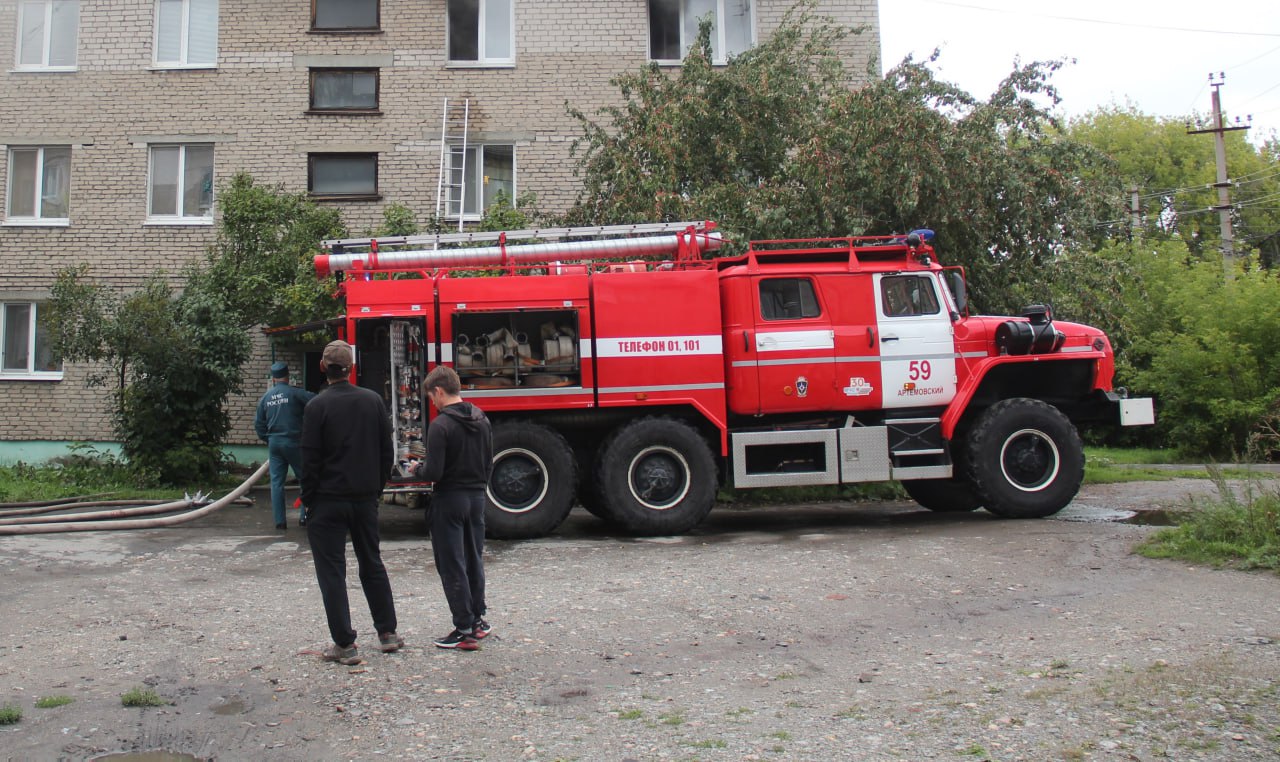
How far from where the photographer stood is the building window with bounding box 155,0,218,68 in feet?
59.3

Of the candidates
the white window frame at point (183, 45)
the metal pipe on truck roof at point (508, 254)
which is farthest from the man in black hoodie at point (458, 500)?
the white window frame at point (183, 45)

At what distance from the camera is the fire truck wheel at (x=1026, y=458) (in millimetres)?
10500

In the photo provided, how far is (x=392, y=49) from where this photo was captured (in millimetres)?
18109

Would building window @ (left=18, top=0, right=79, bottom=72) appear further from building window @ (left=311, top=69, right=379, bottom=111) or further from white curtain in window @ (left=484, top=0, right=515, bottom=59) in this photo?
white curtain in window @ (left=484, top=0, right=515, bottom=59)

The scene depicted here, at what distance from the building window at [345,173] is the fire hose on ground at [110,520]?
735 centimetres

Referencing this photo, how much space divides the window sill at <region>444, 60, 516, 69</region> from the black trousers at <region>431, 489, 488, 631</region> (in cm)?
1364

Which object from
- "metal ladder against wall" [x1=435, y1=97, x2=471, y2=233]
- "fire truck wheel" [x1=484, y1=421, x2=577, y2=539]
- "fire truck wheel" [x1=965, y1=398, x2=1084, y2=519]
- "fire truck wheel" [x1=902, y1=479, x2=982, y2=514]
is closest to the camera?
"fire truck wheel" [x1=484, y1=421, x2=577, y2=539]

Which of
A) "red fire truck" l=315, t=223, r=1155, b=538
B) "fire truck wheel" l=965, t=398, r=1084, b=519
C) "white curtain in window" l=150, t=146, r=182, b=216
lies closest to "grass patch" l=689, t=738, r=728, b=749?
"red fire truck" l=315, t=223, r=1155, b=538

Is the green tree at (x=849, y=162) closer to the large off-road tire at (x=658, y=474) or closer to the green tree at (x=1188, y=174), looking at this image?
the large off-road tire at (x=658, y=474)

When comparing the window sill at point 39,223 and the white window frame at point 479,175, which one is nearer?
the window sill at point 39,223

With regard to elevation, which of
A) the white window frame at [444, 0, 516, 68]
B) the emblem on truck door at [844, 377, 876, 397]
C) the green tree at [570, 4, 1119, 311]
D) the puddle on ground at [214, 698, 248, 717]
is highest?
the white window frame at [444, 0, 516, 68]

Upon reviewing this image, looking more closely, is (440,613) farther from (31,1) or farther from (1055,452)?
(31,1)

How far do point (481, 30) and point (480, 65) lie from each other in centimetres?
76

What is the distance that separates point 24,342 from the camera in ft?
57.6
